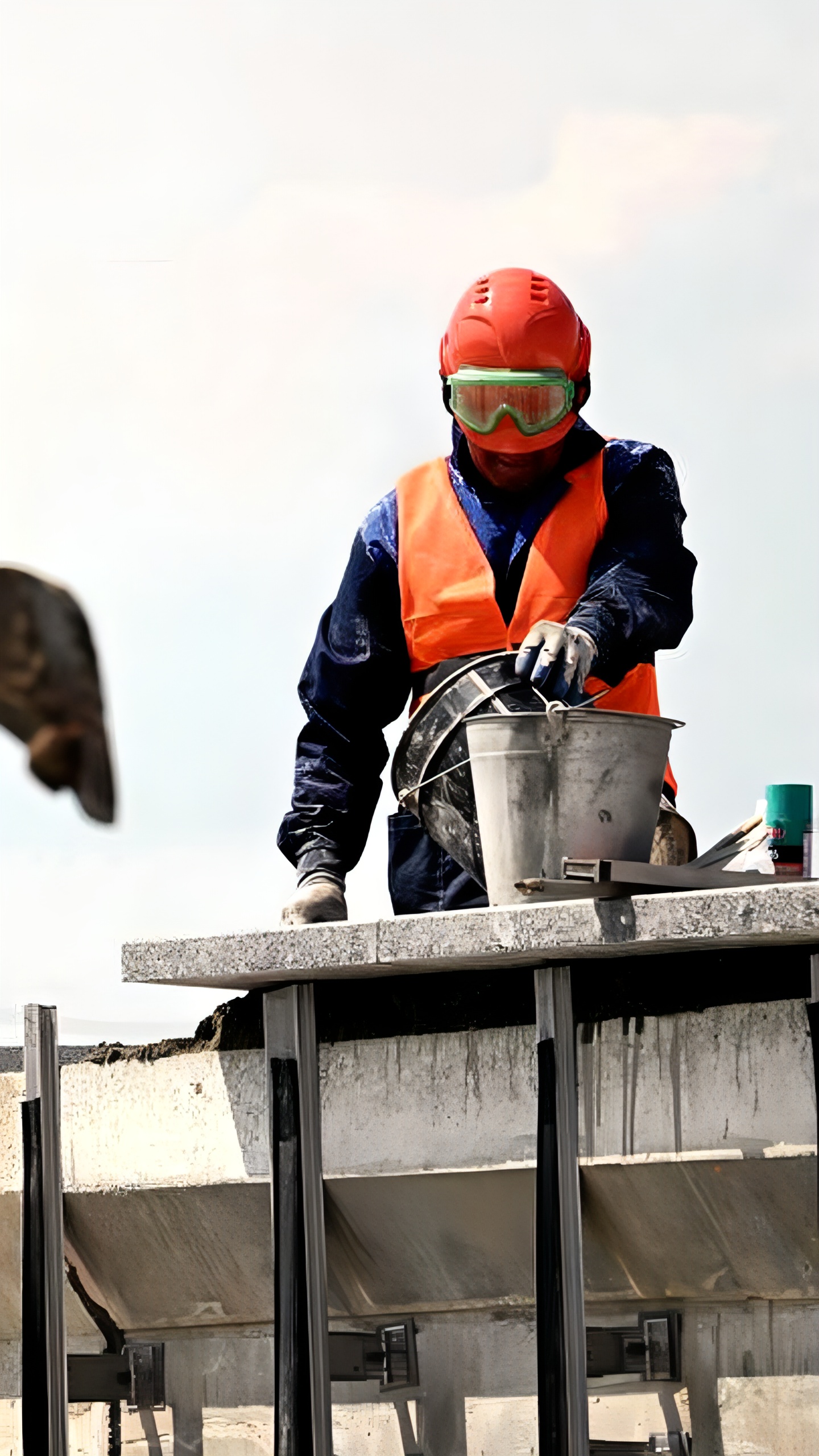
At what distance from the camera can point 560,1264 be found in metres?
4.44

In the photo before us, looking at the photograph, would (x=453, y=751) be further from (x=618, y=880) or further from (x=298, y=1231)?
(x=298, y=1231)

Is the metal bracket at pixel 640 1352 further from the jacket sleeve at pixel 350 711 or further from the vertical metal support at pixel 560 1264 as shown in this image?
the jacket sleeve at pixel 350 711

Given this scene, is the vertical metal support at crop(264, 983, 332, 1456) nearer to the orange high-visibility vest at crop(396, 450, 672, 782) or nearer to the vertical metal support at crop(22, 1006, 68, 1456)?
the vertical metal support at crop(22, 1006, 68, 1456)

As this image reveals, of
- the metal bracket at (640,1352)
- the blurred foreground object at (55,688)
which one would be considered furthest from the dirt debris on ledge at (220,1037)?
the blurred foreground object at (55,688)

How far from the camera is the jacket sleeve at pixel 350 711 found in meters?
5.41

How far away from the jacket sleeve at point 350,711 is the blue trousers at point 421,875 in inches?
3.9

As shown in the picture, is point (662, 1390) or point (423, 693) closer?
point (662, 1390)

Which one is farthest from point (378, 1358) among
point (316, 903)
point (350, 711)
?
point (350, 711)

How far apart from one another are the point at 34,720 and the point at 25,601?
0.30 feet

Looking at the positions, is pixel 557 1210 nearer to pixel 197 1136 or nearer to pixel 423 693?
pixel 197 1136

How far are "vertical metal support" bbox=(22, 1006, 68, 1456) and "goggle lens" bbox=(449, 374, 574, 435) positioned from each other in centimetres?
186

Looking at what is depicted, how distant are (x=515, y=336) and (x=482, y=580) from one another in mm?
614

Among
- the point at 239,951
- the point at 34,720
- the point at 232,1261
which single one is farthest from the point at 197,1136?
the point at 34,720

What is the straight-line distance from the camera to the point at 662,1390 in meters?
4.53
